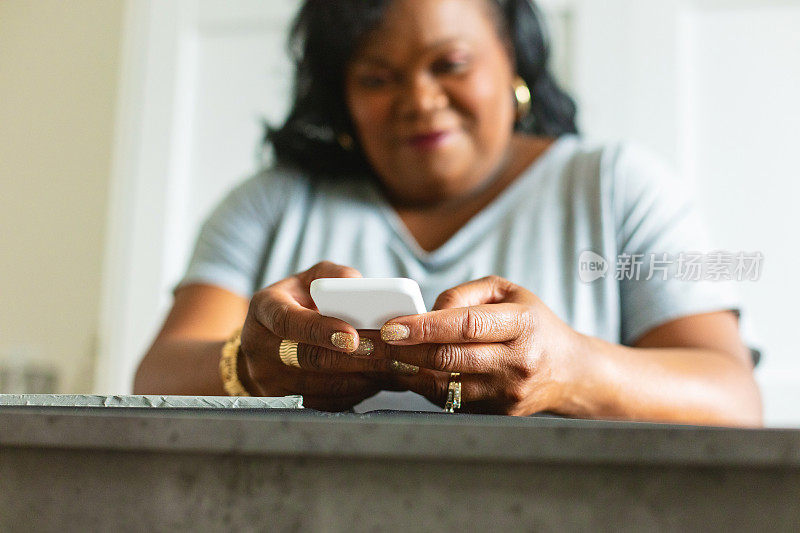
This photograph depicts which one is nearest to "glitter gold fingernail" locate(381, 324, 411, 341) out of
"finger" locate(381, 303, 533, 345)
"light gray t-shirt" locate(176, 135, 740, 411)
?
"finger" locate(381, 303, 533, 345)

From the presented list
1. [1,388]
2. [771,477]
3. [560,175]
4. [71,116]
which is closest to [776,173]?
[560,175]

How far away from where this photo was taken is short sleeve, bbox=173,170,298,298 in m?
0.93

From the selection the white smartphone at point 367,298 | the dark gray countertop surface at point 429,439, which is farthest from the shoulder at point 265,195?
the dark gray countertop surface at point 429,439

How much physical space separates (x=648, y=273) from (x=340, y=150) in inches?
18.7

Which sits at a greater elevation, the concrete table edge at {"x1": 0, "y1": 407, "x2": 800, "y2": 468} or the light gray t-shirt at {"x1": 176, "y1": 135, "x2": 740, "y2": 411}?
the light gray t-shirt at {"x1": 176, "y1": 135, "x2": 740, "y2": 411}

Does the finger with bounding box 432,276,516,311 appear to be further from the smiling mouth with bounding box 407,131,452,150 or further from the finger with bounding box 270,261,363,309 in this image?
the smiling mouth with bounding box 407,131,452,150

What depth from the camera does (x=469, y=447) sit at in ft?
0.82

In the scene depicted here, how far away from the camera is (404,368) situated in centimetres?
49

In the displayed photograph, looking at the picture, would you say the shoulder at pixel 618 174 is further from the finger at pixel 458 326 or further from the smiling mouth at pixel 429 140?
the finger at pixel 458 326

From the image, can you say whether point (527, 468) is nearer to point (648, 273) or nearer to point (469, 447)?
point (469, 447)

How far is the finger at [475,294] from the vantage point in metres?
0.48

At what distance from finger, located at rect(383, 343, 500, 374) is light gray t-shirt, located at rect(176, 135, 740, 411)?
0.38 meters

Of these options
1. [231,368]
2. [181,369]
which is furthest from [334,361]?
[181,369]

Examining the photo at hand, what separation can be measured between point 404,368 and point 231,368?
204 millimetres
